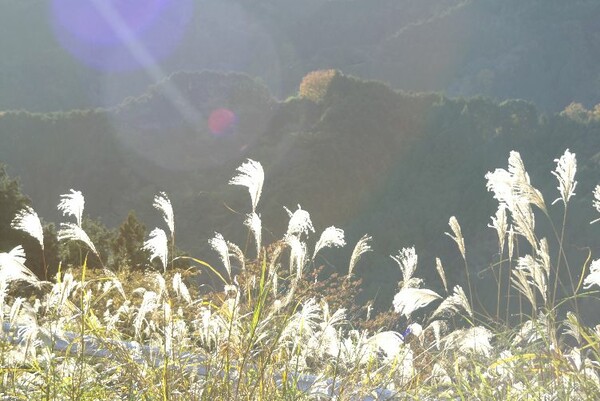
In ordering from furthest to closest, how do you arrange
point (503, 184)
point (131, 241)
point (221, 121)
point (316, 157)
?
1. point (221, 121)
2. point (316, 157)
3. point (131, 241)
4. point (503, 184)

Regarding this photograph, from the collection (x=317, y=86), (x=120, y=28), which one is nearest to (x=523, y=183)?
(x=317, y=86)

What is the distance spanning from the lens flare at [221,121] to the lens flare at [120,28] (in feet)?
84.8

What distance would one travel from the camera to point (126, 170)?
29375 millimetres

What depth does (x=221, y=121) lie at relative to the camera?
32281 millimetres

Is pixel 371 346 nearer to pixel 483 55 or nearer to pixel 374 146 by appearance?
pixel 374 146

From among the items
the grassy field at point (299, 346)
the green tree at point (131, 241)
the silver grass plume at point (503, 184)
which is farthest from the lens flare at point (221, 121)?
the silver grass plume at point (503, 184)

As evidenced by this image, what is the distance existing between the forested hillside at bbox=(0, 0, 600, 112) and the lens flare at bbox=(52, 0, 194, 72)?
0.26m

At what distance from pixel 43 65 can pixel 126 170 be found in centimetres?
2621

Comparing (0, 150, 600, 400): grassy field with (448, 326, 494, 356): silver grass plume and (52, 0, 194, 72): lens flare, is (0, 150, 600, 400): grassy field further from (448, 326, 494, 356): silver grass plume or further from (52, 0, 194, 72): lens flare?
(52, 0, 194, 72): lens flare

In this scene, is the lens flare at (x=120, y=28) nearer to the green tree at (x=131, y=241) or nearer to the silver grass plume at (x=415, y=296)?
the green tree at (x=131, y=241)

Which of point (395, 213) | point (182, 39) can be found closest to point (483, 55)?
point (182, 39)

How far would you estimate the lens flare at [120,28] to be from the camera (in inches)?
2304

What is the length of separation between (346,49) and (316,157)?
3289cm

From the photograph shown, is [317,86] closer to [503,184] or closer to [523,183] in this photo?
[503,184]
